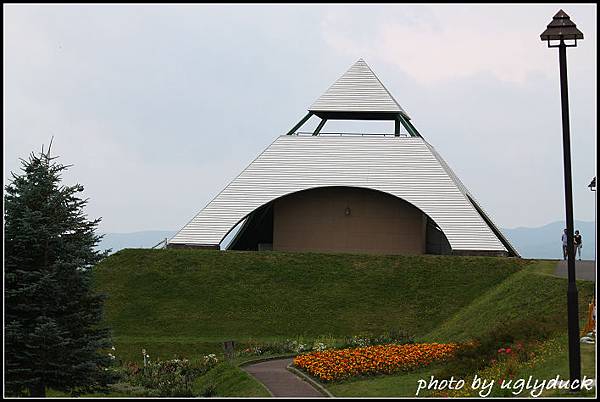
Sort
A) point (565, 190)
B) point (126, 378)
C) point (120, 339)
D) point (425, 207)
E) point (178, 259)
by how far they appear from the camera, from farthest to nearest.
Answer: point (425, 207)
point (178, 259)
point (120, 339)
point (126, 378)
point (565, 190)

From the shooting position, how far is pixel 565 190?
12234mm

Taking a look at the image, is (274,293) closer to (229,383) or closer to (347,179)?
(347,179)

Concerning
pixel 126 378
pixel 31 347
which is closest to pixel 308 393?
pixel 31 347

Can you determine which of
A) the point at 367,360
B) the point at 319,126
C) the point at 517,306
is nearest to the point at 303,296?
the point at 517,306

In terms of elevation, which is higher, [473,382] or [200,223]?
[200,223]

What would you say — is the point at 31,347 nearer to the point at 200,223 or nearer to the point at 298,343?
the point at 298,343

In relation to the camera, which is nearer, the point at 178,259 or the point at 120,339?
the point at 120,339

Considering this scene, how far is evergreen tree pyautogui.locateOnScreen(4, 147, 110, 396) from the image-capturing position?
1523 centimetres

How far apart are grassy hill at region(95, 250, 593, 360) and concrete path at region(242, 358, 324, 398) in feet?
14.7

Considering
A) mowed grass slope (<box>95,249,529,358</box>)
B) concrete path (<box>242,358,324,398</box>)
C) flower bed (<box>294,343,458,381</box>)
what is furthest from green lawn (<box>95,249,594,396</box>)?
concrete path (<box>242,358,324,398</box>)

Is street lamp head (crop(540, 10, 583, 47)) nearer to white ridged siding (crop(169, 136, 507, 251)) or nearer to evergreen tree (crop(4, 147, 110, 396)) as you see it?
evergreen tree (crop(4, 147, 110, 396))

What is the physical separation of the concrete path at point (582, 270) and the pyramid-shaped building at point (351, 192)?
16.0 feet

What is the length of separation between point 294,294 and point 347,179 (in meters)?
7.58

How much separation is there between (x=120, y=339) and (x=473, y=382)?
12.7 meters
